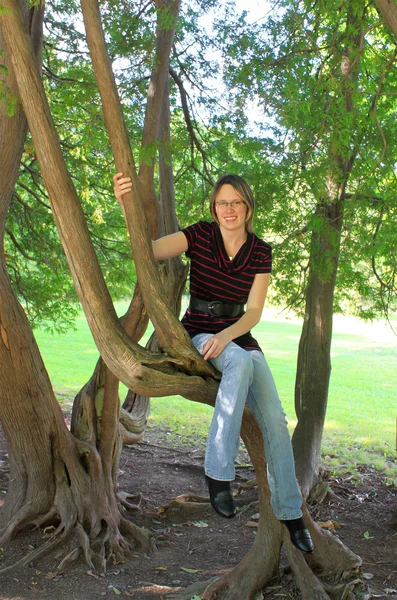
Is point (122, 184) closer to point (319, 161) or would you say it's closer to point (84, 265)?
point (84, 265)

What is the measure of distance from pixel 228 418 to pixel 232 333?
1.75 feet

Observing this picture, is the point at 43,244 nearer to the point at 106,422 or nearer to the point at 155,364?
the point at 106,422

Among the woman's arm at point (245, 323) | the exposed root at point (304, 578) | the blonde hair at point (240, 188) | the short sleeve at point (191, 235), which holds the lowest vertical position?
the exposed root at point (304, 578)

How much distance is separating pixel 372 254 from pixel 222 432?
3.09 m

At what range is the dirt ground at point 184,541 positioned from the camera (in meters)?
4.67

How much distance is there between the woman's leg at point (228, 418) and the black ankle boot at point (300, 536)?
1.80 feet

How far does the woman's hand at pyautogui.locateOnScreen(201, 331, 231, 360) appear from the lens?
3.47 m

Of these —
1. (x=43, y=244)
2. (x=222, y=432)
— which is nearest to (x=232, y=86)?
(x=43, y=244)

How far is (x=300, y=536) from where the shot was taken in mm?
3492

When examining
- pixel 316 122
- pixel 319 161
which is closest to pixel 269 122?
pixel 319 161

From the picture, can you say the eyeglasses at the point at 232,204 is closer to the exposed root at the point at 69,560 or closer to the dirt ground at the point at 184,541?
the dirt ground at the point at 184,541

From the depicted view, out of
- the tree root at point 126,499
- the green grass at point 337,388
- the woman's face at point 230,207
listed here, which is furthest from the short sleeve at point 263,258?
the green grass at point 337,388

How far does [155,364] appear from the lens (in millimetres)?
3586

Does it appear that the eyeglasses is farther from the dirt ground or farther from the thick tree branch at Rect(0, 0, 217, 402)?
the dirt ground
